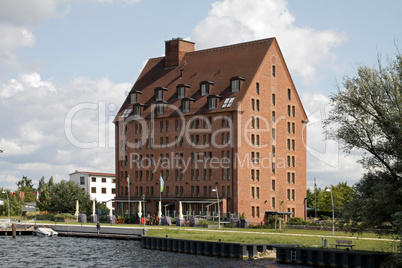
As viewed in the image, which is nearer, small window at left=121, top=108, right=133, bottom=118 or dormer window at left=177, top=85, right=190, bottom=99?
dormer window at left=177, top=85, right=190, bottom=99

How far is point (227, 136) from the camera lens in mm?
94375

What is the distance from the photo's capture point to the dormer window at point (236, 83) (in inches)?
3762

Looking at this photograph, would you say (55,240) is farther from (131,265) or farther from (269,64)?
(269,64)

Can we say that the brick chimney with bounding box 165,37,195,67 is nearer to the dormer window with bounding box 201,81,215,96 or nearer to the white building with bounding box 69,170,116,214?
the dormer window with bounding box 201,81,215,96

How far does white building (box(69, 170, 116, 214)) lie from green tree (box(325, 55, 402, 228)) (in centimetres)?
11191

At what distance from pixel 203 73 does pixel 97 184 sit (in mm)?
60619

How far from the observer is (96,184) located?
505 feet

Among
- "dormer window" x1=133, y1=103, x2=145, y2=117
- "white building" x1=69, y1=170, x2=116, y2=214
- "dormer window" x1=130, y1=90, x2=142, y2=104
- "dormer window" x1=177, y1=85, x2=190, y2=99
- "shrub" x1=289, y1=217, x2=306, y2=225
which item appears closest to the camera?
"shrub" x1=289, y1=217, x2=306, y2=225

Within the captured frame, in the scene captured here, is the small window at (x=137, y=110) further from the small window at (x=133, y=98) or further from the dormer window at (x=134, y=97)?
the small window at (x=133, y=98)

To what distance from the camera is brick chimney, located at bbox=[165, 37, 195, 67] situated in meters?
111

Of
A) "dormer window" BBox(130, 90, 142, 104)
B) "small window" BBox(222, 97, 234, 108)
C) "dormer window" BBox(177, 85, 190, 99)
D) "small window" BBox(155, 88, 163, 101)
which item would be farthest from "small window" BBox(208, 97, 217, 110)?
"dormer window" BBox(130, 90, 142, 104)

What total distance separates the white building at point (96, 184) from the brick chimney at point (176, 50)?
50.4 meters

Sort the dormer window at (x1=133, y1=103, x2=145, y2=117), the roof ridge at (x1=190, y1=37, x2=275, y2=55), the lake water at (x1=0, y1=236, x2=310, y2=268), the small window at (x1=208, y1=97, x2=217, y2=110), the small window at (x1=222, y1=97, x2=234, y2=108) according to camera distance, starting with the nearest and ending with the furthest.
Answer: the lake water at (x1=0, y1=236, x2=310, y2=268)
the small window at (x1=222, y1=97, x2=234, y2=108)
the small window at (x1=208, y1=97, x2=217, y2=110)
the roof ridge at (x1=190, y1=37, x2=275, y2=55)
the dormer window at (x1=133, y1=103, x2=145, y2=117)

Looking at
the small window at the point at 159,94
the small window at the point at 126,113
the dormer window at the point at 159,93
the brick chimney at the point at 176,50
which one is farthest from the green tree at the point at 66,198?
the brick chimney at the point at 176,50
